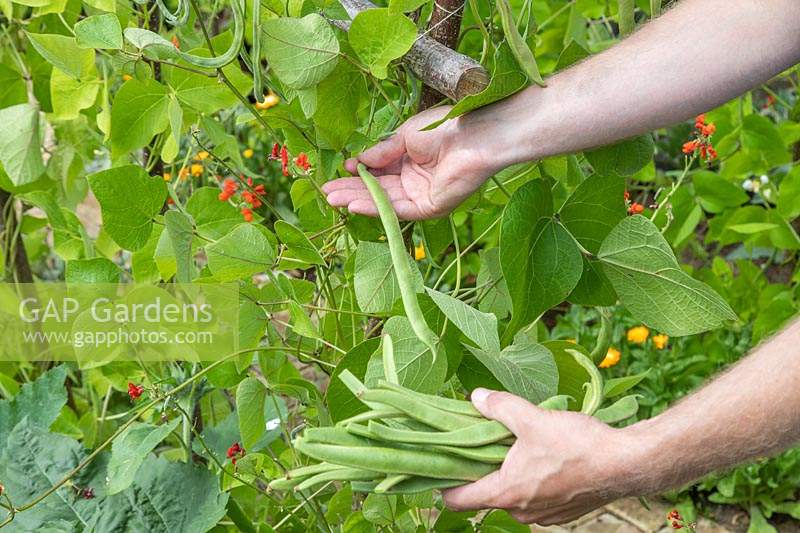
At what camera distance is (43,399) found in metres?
1.47

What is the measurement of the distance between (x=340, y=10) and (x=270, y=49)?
5.0 inches

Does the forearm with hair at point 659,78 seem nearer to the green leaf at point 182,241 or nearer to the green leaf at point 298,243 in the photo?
the green leaf at point 298,243

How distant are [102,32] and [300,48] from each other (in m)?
0.21

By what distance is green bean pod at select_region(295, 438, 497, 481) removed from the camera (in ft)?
2.74

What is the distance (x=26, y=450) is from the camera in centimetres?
141

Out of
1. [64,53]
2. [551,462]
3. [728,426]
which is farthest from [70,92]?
[728,426]

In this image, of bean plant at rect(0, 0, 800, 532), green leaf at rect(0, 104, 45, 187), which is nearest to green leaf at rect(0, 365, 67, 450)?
bean plant at rect(0, 0, 800, 532)

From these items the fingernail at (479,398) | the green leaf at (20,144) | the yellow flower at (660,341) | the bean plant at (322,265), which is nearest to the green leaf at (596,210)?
the bean plant at (322,265)

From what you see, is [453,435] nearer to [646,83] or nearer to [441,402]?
[441,402]

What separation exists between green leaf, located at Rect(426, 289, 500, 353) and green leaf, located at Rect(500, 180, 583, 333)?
0.28ft

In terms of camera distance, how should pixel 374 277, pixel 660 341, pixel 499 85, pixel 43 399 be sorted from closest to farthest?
pixel 499 85
pixel 374 277
pixel 43 399
pixel 660 341

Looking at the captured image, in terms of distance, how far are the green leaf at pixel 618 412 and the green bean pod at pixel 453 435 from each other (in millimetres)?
98

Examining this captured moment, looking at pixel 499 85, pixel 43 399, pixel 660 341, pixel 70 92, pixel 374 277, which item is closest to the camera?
pixel 499 85

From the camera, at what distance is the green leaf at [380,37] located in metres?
0.97
